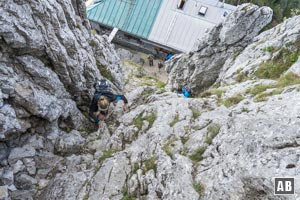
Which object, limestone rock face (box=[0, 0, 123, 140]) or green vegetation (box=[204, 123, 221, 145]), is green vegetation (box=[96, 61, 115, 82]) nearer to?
limestone rock face (box=[0, 0, 123, 140])

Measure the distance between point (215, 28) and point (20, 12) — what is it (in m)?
18.8

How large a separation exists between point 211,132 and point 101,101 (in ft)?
21.5

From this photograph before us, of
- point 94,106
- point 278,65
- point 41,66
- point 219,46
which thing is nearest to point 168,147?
point 94,106

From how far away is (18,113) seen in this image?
13.0 meters

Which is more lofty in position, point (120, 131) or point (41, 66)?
point (41, 66)

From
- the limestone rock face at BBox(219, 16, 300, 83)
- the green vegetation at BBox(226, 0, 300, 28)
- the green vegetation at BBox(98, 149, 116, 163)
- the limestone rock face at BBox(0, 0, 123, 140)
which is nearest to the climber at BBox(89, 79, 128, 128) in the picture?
the limestone rock face at BBox(0, 0, 123, 140)

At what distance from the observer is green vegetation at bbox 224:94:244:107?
13.7 metres

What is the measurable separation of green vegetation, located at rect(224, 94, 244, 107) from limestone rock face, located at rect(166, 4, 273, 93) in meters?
12.3

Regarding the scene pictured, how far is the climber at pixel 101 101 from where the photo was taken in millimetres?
15918

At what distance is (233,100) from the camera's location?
13.9m

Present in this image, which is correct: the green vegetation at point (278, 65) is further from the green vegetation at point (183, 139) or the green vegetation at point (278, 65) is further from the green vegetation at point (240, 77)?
the green vegetation at point (183, 139)

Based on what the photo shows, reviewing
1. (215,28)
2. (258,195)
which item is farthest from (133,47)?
(258,195)

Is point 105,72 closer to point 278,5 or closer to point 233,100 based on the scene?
point 233,100

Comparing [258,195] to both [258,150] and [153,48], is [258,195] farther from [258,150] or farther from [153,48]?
[153,48]
